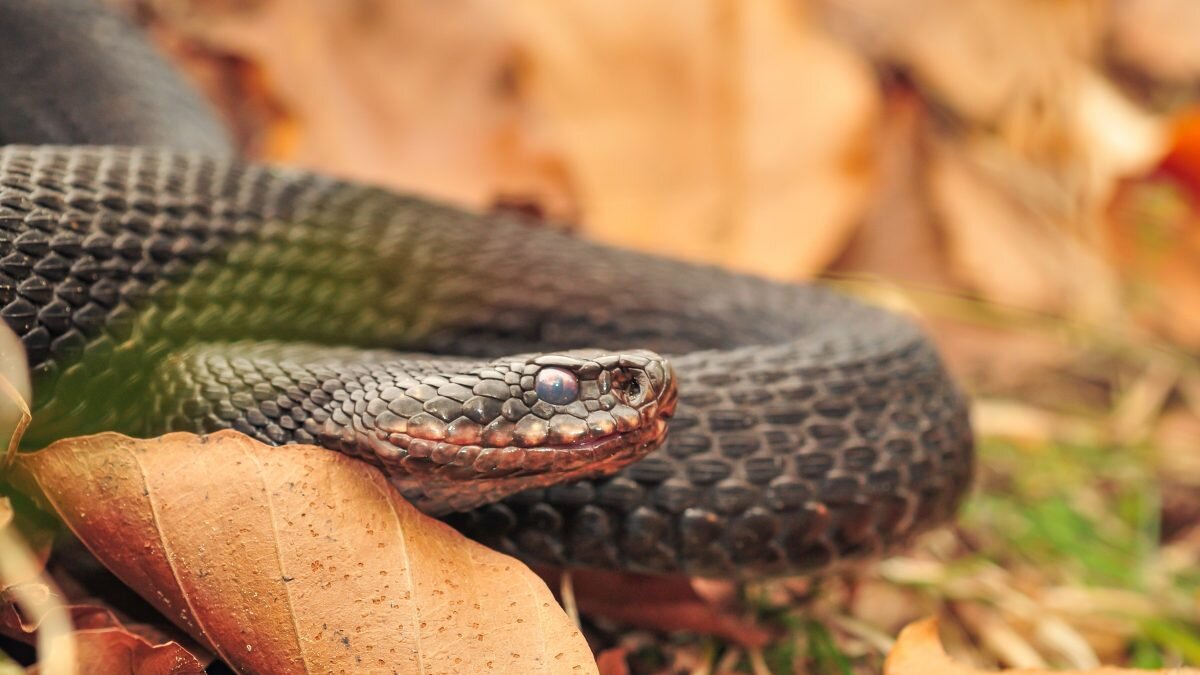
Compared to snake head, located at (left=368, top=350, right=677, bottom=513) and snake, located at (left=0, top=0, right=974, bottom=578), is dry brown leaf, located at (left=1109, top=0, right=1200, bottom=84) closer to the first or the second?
snake, located at (left=0, top=0, right=974, bottom=578)

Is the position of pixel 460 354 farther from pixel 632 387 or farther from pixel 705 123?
pixel 705 123

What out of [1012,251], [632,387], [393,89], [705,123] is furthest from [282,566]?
[1012,251]

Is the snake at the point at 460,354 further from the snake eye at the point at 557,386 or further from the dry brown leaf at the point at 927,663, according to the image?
the dry brown leaf at the point at 927,663

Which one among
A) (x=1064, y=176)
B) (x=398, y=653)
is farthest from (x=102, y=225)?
(x=1064, y=176)

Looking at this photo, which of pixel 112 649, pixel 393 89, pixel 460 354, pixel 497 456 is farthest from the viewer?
pixel 393 89

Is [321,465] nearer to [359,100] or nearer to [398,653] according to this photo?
[398,653]

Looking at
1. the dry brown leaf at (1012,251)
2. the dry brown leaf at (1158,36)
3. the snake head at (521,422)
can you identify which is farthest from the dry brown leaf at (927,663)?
the dry brown leaf at (1158,36)
